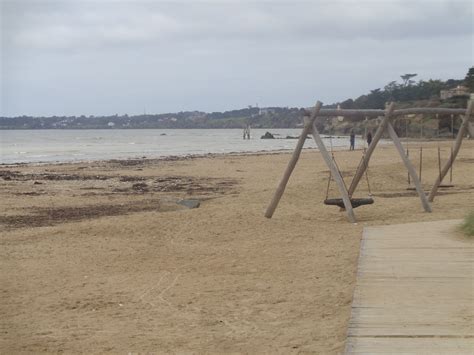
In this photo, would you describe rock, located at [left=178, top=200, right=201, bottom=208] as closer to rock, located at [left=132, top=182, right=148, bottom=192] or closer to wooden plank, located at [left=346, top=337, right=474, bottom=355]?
rock, located at [left=132, top=182, right=148, bottom=192]

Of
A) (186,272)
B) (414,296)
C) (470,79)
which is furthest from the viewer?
(470,79)

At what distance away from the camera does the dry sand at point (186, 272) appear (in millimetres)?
5902

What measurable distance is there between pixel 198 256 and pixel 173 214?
13.6 feet

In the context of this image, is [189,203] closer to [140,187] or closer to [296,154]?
[296,154]

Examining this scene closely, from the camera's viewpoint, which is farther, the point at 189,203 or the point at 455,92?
the point at 455,92

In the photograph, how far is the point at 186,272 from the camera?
28.0 feet

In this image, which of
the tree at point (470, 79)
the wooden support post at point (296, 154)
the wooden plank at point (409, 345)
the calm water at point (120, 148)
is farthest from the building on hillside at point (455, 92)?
the wooden plank at point (409, 345)

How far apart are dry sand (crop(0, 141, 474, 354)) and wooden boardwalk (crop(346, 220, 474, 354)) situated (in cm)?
29

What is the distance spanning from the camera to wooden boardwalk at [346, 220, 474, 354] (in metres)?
4.82

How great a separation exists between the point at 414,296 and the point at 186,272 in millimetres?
3308

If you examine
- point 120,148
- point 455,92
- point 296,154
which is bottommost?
point 120,148


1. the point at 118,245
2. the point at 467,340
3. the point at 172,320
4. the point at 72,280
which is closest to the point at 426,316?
the point at 467,340

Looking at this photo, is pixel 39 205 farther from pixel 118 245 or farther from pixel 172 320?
pixel 172 320

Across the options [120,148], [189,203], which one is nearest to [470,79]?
[120,148]
